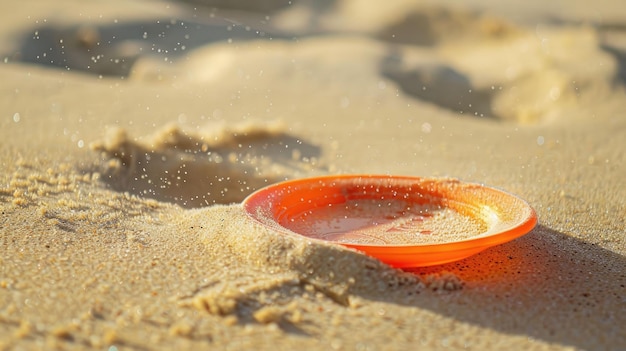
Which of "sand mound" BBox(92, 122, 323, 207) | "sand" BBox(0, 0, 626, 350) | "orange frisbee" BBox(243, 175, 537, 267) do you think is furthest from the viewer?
"sand mound" BBox(92, 122, 323, 207)

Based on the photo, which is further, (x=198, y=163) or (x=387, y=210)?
(x=198, y=163)

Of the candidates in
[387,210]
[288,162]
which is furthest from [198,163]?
[387,210]

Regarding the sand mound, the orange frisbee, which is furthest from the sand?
the orange frisbee

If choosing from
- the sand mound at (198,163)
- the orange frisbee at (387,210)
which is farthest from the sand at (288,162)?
the orange frisbee at (387,210)

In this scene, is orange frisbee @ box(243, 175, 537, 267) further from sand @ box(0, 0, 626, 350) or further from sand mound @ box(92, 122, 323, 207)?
sand mound @ box(92, 122, 323, 207)

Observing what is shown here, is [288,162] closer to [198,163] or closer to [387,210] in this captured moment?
[198,163]

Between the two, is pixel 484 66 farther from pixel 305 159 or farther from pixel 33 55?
pixel 33 55

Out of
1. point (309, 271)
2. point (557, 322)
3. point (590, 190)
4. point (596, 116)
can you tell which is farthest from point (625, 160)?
point (309, 271)
